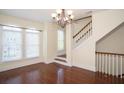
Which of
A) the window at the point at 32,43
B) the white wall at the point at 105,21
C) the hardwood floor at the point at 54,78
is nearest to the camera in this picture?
the hardwood floor at the point at 54,78

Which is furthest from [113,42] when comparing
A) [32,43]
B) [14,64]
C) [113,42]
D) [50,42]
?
[14,64]

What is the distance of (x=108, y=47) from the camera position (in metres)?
5.22

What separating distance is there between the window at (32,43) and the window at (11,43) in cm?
47

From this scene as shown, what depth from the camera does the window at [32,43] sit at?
582 cm

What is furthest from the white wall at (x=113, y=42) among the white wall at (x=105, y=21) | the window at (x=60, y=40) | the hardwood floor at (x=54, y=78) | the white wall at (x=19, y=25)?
the white wall at (x=19, y=25)

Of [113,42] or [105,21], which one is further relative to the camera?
[113,42]

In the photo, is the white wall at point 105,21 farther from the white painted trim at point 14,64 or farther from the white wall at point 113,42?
the white painted trim at point 14,64

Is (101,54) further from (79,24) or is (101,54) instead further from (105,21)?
(79,24)

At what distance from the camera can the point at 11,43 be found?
5133mm

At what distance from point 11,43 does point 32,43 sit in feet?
3.97

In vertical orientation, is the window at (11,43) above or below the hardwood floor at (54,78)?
above

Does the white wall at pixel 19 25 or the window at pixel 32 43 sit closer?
the white wall at pixel 19 25

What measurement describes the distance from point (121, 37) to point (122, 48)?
0.61m
